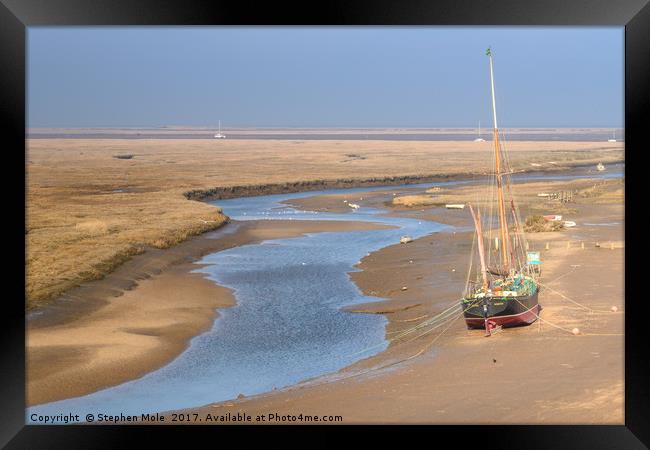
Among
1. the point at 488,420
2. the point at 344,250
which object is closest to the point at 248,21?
the point at 488,420

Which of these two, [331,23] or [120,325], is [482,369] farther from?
[120,325]

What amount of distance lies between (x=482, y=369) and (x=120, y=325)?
32.4 feet

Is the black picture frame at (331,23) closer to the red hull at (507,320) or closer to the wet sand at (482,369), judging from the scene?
the wet sand at (482,369)

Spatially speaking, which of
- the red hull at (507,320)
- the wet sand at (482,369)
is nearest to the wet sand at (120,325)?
the wet sand at (482,369)

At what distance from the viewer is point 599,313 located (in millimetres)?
22844

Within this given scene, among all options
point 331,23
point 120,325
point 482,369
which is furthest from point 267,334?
point 331,23

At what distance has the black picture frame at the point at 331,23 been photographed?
39.6ft

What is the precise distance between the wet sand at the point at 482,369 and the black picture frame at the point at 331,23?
240cm

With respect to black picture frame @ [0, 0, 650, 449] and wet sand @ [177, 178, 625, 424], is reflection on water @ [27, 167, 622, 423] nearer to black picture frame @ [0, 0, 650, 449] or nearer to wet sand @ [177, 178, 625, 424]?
wet sand @ [177, 178, 625, 424]

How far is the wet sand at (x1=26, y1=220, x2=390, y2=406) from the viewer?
63.2 feet

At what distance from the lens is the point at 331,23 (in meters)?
12.5

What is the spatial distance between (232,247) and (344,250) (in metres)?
4.78

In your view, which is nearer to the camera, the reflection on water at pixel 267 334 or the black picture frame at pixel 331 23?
the black picture frame at pixel 331 23

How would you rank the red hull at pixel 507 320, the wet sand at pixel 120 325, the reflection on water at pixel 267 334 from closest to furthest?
the reflection on water at pixel 267 334
the wet sand at pixel 120 325
the red hull at pixel 507 320
